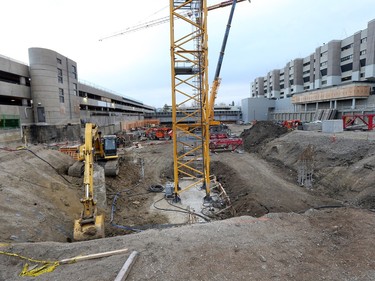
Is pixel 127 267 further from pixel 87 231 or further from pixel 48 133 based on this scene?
pixel 48 133

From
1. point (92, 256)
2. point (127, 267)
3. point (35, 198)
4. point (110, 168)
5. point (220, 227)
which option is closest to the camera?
point (127, 267)

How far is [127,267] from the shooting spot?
4324 mm

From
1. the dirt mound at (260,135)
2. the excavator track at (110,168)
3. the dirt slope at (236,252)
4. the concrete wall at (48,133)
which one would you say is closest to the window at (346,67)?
the dirt mound at (260,135)

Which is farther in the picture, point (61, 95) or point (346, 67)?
point (346, 67)

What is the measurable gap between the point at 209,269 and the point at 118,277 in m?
1.76

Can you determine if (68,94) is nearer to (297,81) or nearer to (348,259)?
(348,259)

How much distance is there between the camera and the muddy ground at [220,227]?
176 inches

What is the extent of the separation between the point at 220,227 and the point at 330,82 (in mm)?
70150

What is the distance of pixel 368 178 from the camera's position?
39.6ft

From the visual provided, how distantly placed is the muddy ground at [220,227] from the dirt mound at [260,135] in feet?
42.0

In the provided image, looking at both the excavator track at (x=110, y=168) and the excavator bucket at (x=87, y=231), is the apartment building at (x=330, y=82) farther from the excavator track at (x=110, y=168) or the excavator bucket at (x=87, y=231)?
the excavator bucket at (x=87, y=231)

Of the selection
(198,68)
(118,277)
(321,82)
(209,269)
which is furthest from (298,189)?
(321,82)

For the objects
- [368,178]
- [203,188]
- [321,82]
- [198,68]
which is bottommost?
[203,188]

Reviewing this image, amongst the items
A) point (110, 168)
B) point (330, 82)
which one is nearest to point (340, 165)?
point (110, 168)
